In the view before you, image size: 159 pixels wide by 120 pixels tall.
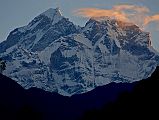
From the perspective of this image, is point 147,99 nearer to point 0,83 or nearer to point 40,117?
point 40,117

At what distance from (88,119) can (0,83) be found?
11512cm

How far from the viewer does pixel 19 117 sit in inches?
3514

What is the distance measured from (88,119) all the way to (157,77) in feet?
40.5

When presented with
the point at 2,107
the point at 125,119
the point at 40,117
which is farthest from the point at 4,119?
the point at 125,119

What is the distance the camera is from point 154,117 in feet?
257

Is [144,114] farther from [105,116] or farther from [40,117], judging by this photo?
[40,117]

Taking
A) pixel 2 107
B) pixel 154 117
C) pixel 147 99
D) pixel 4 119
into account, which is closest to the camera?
pixel 154 117

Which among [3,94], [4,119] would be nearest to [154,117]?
[4,119]

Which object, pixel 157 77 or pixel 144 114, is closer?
pixel 144 114

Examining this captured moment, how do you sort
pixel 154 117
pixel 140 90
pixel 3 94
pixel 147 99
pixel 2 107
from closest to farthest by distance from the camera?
pixel 154 117 < pixel 147 99 < pixel 140 90 < pixel 2 107 < pixel 3 94

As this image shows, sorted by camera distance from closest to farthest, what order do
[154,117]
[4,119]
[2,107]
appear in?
[154,117] → [4,119] → [2,107]

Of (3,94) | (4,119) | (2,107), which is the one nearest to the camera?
(4,119)

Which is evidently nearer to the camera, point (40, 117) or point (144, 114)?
point (144, 114)

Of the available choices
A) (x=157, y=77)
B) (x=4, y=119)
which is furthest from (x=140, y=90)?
(x=4, y=119)
